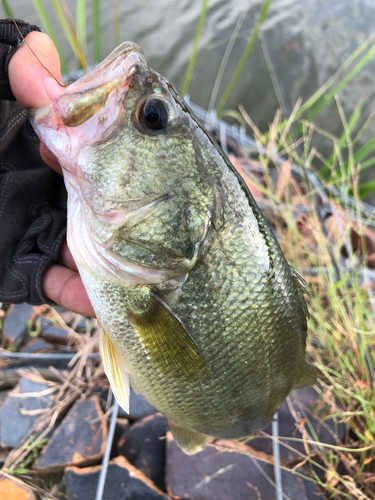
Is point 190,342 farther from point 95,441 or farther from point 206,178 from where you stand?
point 95,441

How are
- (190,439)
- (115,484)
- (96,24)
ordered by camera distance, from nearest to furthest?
(190,439), (115,484), (96,24)

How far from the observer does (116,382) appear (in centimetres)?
132

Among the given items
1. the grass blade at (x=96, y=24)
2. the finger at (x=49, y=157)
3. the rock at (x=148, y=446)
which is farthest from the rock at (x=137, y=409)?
the grass blade at (x=96, y=24)

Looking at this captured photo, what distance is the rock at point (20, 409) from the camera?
213 cm

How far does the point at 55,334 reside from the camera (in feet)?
8.63

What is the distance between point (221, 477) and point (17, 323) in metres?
1.82

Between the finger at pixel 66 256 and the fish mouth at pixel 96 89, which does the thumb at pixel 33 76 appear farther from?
the finger at pixel 66 256

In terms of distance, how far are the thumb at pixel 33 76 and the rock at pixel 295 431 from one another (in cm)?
222

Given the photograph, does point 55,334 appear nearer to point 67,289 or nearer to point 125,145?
point 67,289

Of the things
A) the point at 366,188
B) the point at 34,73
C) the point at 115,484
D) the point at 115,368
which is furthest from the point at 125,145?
the point at 366,188

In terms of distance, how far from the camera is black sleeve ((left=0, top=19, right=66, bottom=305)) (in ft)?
5.57

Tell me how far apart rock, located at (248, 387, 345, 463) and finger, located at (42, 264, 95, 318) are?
1423mm

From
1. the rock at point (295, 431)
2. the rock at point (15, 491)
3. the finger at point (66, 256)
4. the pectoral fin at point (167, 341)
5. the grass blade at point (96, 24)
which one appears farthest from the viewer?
the grass blade at point (96, 24)

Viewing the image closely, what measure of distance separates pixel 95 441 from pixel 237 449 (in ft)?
2.88
